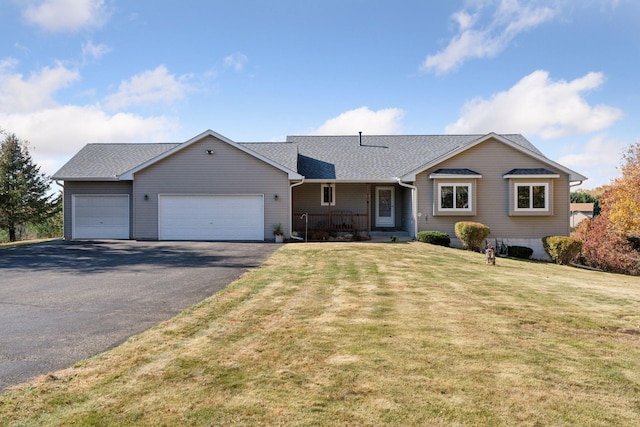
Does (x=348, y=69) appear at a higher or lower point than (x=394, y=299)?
higher

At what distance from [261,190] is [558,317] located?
1514cm

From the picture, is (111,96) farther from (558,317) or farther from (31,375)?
(558,317)

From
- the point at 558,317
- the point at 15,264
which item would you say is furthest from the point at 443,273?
the point at 15,264

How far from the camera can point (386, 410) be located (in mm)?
3348

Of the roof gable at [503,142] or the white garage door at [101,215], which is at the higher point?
the roof gable at [503,142]

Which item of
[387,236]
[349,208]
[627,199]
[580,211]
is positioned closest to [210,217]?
[349,208]

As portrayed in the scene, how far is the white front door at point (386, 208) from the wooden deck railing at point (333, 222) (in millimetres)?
1386

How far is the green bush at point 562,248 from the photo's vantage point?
18.0 m

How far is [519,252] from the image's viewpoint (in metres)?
19.2

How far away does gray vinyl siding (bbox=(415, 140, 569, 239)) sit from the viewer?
1978 cm

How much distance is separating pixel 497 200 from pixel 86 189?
2006 cm

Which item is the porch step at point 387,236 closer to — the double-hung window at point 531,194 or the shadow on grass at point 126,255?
the double-hung window at point 531,194

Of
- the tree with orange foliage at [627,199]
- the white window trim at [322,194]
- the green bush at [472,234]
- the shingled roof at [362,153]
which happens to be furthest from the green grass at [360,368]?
the tree with orange foliage at [627,199]

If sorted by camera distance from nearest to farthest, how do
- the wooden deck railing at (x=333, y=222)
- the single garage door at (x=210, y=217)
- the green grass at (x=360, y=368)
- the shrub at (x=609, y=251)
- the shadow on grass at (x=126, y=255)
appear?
the green grass at (x=360, y=368) < the shadow on grass at (x=126, y=255) < the single garage door at (x=210, y=217) < the wooden deck railing at (x=333, y=222) < the shrub at (x=609, y=251)
